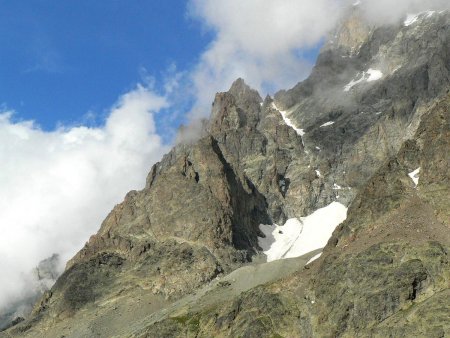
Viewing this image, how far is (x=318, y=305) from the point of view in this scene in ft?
577

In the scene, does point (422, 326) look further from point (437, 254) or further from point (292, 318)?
point (292, 318)

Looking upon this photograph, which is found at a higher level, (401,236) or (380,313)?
(401,236)

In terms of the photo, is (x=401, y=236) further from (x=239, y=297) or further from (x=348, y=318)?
(x=239, y=297)

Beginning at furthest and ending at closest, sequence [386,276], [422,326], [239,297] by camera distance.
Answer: [239,297], [386,276], [422,326]

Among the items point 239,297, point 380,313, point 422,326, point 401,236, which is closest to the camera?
point 422,326

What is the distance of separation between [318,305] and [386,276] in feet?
69.0

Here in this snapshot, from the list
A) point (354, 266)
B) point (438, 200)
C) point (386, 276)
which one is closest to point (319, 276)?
point (354, 266)

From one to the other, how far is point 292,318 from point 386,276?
2975cm

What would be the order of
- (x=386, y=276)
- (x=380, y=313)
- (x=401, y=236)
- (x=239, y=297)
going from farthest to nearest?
(x=239, y=297) < (x=401, y=236) < (x=386, y=276) < (x=380, y=313)

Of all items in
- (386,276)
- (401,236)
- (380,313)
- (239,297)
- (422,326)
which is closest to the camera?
(422,326)

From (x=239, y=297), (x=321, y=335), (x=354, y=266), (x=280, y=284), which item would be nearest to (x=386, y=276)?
(x=354, y=266)

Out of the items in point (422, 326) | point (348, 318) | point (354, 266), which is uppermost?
point (354, 266)

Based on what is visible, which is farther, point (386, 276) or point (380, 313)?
point (386, 276)

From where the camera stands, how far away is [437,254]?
16925 cm
